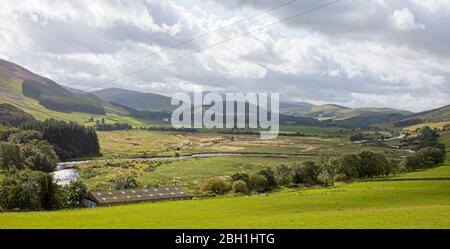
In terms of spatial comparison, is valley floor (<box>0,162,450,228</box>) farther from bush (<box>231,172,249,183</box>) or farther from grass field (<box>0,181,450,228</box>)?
bush (<box>231,172,249,183</box>)

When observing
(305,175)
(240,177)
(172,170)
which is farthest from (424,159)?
(172,170)

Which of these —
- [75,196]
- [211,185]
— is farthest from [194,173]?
[75,196]

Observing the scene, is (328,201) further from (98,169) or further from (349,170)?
(98,169)

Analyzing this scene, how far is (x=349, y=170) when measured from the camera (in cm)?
9931

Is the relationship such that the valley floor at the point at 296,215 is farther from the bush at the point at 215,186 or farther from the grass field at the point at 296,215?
the bush at the point at 215,186

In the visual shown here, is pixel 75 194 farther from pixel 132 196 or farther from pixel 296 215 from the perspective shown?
pixel 296 215

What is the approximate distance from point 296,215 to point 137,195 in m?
40.0

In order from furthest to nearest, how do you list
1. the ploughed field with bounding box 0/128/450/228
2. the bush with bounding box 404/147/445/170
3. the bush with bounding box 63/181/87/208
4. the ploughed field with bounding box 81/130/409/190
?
the bush with bounding box 404/147/445/170 < the ploughed field with bounding box 81/130/409/190 < the bush with bounding box 63/181/87/208 < the ploughed field with bounding box 0/128/450/228

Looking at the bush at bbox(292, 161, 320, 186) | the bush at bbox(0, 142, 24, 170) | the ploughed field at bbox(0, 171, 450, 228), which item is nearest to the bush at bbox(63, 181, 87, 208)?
the ploughed field at bbox(0, 171, 450, 228)

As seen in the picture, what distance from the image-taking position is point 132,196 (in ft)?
241

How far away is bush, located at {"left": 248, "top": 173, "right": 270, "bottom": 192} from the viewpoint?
293ft

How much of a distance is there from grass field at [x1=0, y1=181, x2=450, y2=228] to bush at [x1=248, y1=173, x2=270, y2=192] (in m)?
27.4

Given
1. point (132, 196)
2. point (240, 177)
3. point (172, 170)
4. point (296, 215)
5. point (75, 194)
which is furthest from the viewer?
point (172, 170)
